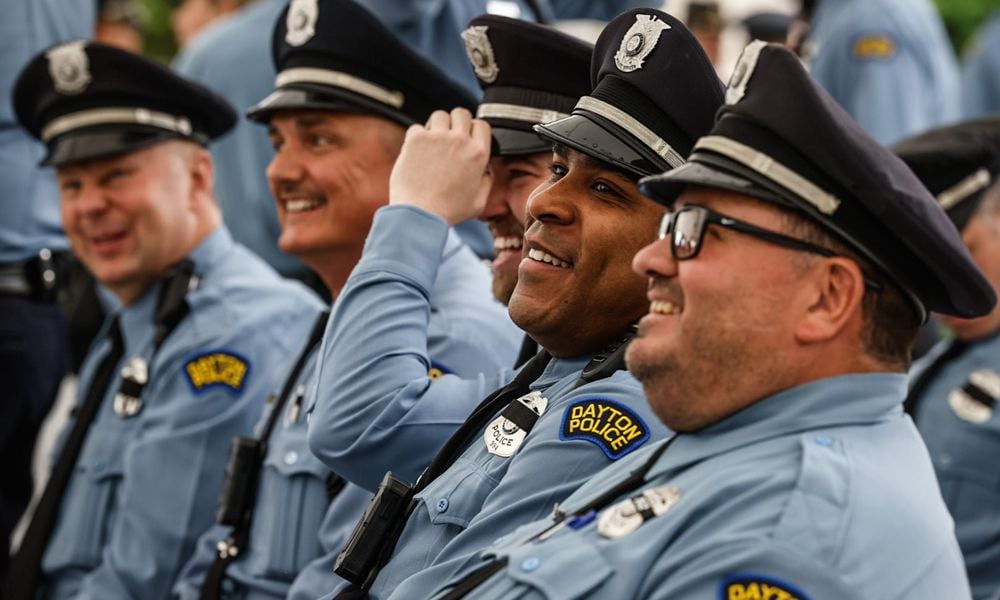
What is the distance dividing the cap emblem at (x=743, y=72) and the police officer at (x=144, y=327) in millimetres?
2445

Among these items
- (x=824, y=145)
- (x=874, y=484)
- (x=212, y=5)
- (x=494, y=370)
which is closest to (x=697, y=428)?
(x=874, y=484)

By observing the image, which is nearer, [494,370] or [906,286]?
[906,286]

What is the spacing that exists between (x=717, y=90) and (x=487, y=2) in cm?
288

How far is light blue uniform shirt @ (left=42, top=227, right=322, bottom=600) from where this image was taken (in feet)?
15.0

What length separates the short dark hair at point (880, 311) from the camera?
2426mm

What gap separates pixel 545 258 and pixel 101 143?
8.12ft

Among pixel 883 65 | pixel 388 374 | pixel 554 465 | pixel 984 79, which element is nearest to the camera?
pixel 554 465

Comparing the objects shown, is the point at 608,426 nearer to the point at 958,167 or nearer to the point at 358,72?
the point at 358,72

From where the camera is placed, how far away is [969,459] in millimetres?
4699

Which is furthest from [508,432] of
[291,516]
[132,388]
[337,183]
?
[132,388]

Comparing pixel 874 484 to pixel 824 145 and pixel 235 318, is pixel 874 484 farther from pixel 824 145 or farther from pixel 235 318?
pixel 235 318

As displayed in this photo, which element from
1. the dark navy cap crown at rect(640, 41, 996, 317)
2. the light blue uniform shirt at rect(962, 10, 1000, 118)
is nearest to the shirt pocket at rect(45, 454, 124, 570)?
the dark navy cap crown at rect(640, 41, 996, 317)

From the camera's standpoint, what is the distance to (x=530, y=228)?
3.11m

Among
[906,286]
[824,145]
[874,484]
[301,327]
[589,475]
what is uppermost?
[824,145]
